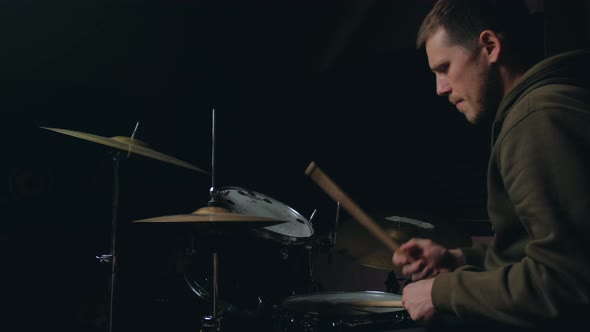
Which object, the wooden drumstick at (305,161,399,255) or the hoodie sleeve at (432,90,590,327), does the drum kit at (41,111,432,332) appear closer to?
the wooden drumstick at (305,161,399,255)

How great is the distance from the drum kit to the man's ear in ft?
3.24

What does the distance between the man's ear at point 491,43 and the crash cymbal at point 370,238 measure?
1.39m

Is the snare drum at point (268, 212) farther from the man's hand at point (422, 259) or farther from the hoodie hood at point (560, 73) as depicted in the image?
the hoodie hood at point (560, 73)

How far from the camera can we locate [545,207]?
2.57 ft

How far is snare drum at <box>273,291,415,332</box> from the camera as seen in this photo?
5.38 ft

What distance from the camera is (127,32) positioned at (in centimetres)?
361

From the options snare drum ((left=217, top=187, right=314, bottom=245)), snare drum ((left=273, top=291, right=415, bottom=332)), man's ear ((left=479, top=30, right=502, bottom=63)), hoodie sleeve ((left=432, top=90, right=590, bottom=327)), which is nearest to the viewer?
hoodie sleeve ((left=432, top=90, right=590, bottom=327))

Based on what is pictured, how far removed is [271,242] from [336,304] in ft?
2.49

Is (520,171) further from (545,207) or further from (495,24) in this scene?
(495,24)

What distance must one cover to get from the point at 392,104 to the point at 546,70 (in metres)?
2.83

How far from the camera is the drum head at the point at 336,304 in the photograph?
1695 millimetres

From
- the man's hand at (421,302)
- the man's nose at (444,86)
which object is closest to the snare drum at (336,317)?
the man's hand at (421,302)

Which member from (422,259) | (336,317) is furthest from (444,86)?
(336,317)

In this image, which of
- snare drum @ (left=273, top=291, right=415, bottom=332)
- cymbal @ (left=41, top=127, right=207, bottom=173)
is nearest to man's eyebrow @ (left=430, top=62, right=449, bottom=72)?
snare drum @ (left=273, top=291, right=415, bottom=332)
